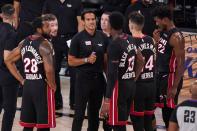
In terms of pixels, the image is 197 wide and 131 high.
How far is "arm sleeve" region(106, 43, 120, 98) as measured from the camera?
7391 mm

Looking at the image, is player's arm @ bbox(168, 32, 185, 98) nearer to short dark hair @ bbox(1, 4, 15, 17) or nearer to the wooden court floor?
the wooden court floor

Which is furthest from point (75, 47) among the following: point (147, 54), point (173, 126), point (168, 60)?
point (173, 126)

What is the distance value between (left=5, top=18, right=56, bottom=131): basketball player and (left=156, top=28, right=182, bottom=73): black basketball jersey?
6.23 feet

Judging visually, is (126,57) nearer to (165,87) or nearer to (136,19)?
(136,19)

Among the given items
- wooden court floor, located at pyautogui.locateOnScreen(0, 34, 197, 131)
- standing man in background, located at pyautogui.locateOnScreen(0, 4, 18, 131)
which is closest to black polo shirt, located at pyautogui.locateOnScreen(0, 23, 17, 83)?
standing man in background, located at pyautogui.locateOnScreen(0, 4, 18, 131)

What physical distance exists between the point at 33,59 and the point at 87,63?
3.53 feet

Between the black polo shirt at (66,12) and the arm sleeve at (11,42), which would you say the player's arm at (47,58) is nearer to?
the arm sleeve at (11,42)

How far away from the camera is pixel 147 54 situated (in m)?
8.12

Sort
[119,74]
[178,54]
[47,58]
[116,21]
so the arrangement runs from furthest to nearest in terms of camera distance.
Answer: [178,54], [119,74], [116,21], [47,58]

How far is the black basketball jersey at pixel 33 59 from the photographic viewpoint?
7418 millimetres

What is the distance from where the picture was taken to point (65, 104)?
11.6 meters

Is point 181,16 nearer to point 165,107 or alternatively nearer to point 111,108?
point 165,107

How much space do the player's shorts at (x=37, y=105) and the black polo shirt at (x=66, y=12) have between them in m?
3.58

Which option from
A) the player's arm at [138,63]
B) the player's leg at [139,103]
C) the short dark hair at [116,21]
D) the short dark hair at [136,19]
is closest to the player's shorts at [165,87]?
the player's leg at [139,103]
